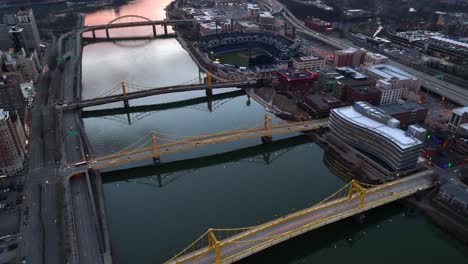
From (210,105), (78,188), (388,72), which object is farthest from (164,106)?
(388,72)

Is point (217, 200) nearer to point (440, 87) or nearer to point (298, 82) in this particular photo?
point (298, 82)

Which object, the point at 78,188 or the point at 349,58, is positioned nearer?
the point at 78,188

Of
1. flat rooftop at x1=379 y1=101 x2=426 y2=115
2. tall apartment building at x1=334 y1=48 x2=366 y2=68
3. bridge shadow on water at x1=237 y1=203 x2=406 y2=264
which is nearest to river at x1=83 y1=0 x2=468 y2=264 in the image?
bridge shadow on water at x1=237 y1=203 x2=406 y2=264

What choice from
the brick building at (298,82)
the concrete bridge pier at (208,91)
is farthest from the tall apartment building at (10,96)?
the brick building at (298,82)

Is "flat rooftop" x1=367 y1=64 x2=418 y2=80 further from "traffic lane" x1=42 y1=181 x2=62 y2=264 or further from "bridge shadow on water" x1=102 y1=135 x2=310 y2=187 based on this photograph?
"traffic lane" x1=42 y1=181 x2=62 y2=264

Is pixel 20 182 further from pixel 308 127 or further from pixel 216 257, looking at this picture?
pixel 308 127

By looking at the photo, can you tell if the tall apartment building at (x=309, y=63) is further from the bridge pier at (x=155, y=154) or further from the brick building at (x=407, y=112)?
the bridge pier at (x=155, y=154)
